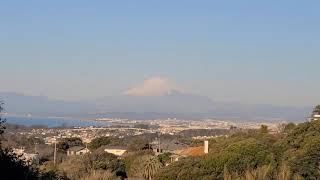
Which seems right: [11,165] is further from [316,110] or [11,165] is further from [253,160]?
[316,110]

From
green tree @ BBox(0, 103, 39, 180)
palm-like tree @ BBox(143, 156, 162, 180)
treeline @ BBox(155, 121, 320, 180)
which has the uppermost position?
green tree @ BBox(0, 103, 39, 180)

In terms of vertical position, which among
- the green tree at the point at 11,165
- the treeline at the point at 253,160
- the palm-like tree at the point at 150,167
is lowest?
the palm-like tree at the point at 150,167

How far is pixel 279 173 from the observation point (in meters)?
27.5

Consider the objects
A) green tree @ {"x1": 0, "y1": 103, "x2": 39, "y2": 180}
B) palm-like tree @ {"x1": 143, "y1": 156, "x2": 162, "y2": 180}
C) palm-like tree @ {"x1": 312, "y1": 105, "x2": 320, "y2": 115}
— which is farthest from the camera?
palm-like tree @ {"x1": 312, "y1": 105, "x2": 320, "y2": 115}

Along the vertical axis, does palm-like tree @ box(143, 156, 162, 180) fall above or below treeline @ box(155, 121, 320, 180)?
below

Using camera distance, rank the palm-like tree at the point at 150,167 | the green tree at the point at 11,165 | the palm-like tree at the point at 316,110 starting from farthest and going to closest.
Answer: the palm-like tree at the point at 316,110 → the palm-like tree at the point at 150,167 → the green tree at the point at 11,165

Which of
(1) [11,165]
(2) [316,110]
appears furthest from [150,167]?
(1) [11,165]

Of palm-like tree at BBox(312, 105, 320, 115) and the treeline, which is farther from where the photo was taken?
palm-like tree at BBox(312, 105, 320, 115)

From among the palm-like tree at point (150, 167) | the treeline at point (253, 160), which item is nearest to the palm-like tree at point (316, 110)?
the palm-like tree at point (150, 167)

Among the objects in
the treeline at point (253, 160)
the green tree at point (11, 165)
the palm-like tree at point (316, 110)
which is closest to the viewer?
the green tree at point (11, 165)

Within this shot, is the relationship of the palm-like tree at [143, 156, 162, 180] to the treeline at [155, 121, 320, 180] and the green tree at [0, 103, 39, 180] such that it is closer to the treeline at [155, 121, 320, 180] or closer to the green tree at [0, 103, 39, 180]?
the treeline at [155, 121, 320, 180]

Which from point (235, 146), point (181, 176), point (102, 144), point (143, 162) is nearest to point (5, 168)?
point (181, 176)

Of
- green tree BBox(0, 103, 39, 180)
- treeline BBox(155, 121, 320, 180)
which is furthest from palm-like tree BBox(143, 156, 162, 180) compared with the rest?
green tree BBox(0, 103, 39, 180)

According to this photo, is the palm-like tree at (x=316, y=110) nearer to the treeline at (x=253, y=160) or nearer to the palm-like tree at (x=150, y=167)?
the palm-like tree at (x=150, y=167)
